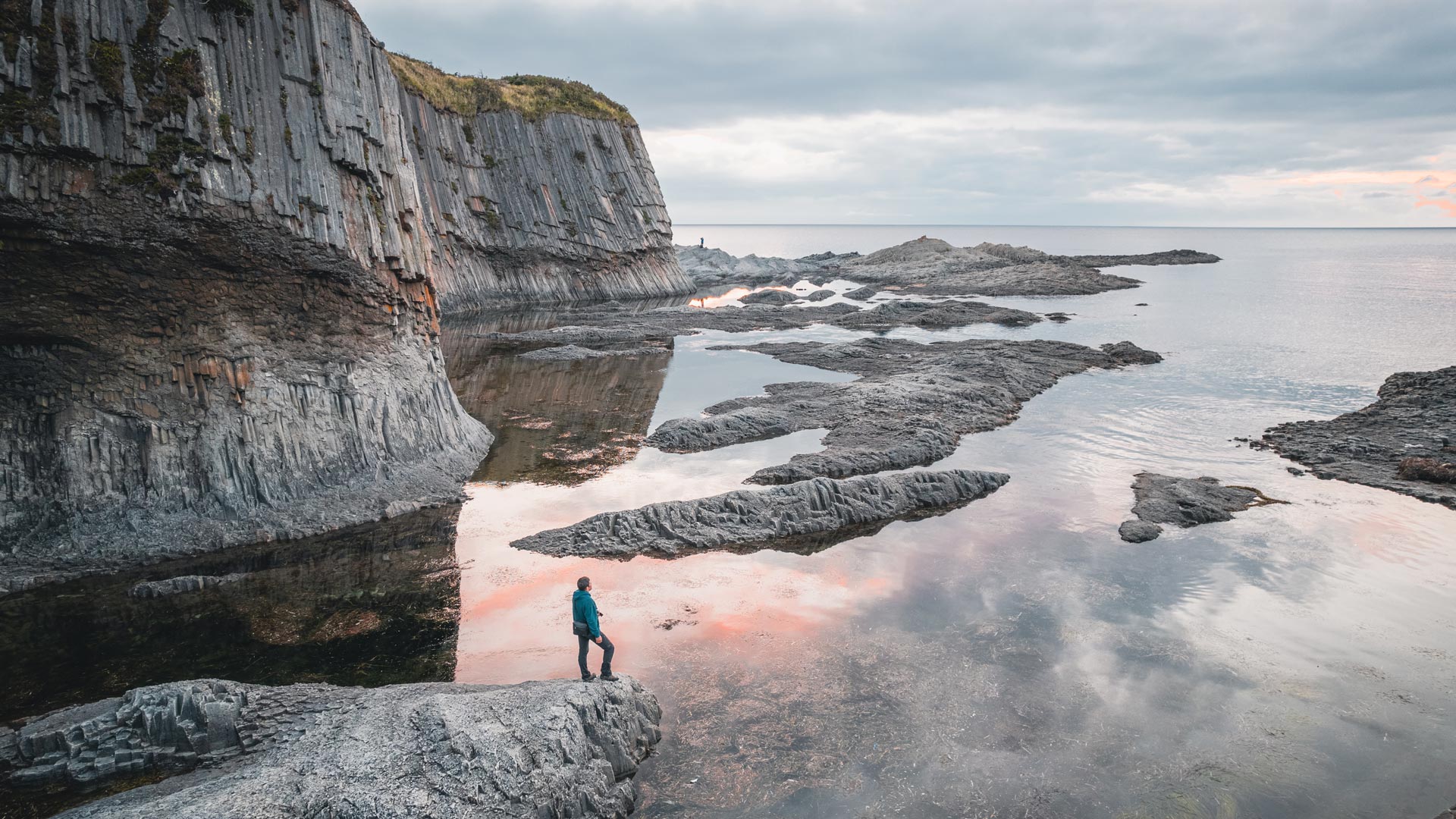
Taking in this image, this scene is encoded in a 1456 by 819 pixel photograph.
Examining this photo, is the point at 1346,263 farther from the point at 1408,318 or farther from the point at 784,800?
the point at 784,800

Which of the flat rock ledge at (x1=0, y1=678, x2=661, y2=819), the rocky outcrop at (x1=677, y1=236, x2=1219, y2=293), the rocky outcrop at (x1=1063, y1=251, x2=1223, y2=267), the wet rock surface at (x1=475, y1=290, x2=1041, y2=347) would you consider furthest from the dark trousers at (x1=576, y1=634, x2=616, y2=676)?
the rocky outcrop at (x1=1063, y1=251, x2=1223, y2=267)

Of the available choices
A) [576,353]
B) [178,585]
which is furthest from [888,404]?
[178,585]

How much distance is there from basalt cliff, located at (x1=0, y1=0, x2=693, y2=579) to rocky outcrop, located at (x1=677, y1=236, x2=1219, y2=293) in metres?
53.2

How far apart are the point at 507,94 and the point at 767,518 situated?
50.0 meters

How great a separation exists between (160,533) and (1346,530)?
23518 mm

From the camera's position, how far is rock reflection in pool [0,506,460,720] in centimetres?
1130

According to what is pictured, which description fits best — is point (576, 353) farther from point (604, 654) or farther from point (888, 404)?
point (604, 654)

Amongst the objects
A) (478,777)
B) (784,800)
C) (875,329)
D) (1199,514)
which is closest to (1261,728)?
(784,800)

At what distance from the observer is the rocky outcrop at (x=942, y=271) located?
240 feet

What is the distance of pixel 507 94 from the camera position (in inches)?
2281

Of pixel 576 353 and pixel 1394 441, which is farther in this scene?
pixel 576 353

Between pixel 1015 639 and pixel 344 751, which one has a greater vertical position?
pixel 344 751

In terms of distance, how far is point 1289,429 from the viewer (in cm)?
2569

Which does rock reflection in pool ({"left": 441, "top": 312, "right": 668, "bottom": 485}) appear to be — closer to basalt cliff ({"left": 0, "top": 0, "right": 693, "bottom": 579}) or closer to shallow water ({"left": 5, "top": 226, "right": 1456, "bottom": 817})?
shallow water ({"left": 5, "top": 226, "right": 1456, "bottom": 817})
